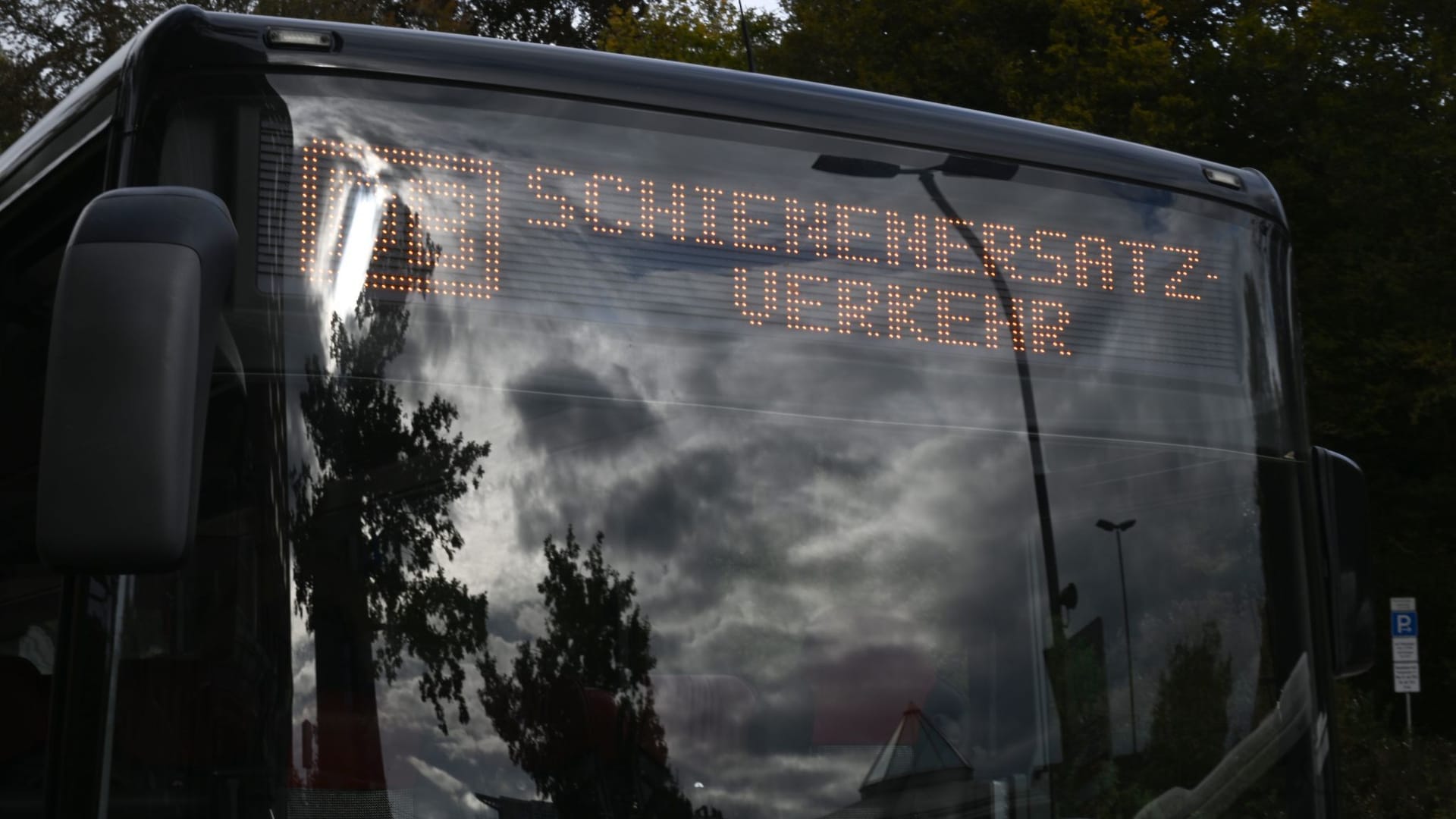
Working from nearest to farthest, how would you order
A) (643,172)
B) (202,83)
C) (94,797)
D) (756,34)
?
1. (94,797)
2. (202,83)
3. (643,172)
4. (756,34)

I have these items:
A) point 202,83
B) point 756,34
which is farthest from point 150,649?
point 756,34

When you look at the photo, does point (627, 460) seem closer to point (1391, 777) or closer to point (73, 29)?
point (1391, 777)

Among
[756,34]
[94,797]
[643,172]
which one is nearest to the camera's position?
[94,797]

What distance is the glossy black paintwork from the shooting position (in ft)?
9.55

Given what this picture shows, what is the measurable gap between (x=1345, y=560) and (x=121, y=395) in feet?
8.58

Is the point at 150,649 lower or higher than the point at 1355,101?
lower

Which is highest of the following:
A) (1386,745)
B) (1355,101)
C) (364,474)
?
(1355,101)

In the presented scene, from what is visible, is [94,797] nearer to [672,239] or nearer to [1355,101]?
[672,239]

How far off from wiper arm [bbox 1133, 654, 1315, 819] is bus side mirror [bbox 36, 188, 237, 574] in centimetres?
176

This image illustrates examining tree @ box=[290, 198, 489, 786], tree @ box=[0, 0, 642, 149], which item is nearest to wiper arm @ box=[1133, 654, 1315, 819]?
tree @ box=[290, 198, 489, 786]

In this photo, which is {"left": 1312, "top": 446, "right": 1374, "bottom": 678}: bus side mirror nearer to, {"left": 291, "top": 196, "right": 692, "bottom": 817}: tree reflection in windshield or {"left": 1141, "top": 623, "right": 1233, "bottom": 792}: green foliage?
{"left": 1141, "top": 623, "right": 1233, "bottom": 792}: green foliage

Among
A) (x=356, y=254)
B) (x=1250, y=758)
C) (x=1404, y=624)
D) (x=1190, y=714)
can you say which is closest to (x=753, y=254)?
(x=356, y=254)

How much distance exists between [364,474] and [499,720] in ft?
1.46

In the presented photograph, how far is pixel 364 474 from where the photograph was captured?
276cm
